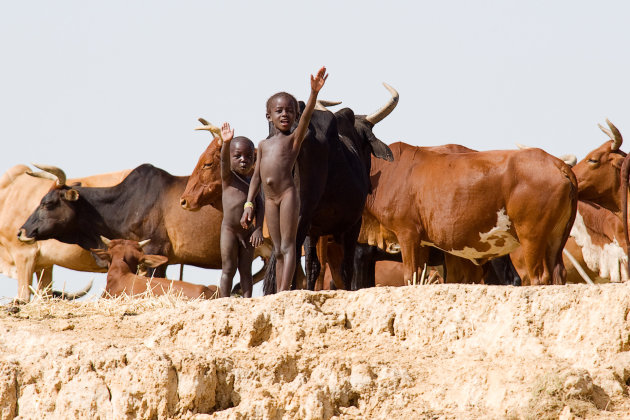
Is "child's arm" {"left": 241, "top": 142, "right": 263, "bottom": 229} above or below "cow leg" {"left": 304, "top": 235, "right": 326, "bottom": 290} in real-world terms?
above

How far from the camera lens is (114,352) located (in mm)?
7219

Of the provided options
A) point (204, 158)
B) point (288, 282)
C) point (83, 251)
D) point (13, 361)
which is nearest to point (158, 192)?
point (83, 251)

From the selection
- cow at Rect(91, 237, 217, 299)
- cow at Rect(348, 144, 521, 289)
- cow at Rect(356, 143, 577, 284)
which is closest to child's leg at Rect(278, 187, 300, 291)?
cow at Rect(91, 237, 217, 299)

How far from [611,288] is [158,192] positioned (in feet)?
37.7

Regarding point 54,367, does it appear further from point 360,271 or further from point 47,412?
point 360,271

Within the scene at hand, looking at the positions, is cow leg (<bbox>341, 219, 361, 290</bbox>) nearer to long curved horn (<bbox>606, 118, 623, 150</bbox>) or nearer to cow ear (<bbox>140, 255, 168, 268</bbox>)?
cow ear (<bbox>140, 255, 168, 268</bbox>)

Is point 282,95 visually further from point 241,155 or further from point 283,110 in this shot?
point 241,155

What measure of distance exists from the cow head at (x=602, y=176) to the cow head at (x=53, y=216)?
24.4 feet

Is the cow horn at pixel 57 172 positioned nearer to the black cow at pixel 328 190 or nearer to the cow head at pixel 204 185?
the cow head at pixel 204 185

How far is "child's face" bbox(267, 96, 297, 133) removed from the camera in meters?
9.29

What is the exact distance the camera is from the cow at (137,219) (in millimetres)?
17578

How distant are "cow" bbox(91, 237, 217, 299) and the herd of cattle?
0.06ft

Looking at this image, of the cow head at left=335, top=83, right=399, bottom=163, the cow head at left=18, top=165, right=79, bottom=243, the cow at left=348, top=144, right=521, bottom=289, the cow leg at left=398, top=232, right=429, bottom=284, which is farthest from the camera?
the cow head at left=18, top=165, right=79, bottom=243

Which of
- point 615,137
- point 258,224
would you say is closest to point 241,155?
point 258,224
